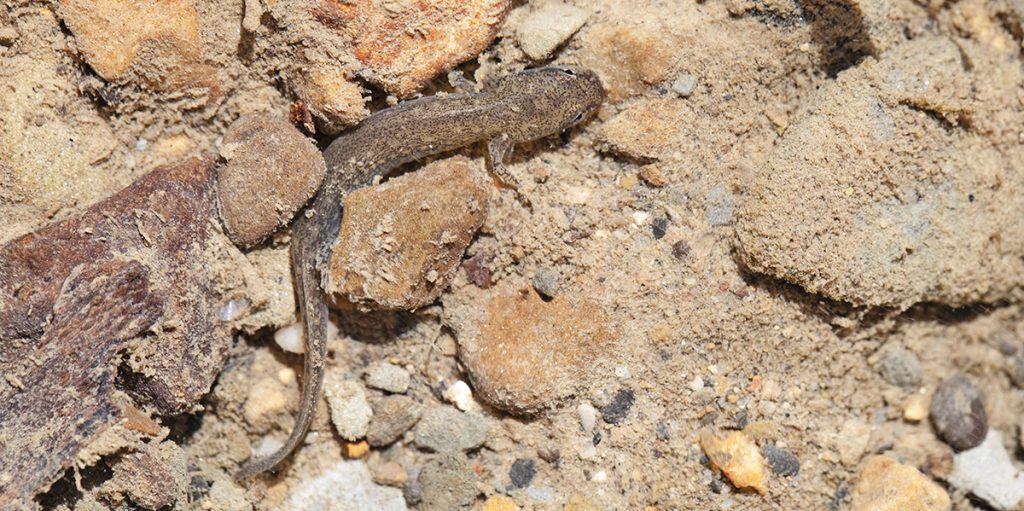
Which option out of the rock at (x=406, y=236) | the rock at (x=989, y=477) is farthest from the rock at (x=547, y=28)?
the rock at (x=989, y=477)

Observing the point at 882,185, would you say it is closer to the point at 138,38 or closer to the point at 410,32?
the point at 410,32

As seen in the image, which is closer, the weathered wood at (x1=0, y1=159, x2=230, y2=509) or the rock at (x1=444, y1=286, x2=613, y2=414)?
the weathered wood at (x1=0, y1=159, x2=230, y2=509)

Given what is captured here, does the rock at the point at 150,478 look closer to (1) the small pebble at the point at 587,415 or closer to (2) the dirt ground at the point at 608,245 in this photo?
(2) the dirt ground at the point at 608,245

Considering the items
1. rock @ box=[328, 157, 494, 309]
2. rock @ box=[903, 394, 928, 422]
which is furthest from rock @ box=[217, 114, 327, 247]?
rock @ box=[903, 394, 928, 422]

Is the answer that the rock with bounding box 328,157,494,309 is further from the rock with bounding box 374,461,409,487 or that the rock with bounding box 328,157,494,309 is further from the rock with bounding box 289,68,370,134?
the rock with bounding box 374,461,409,487

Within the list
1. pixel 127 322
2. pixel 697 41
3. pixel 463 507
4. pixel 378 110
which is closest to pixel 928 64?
pixel 697 41
